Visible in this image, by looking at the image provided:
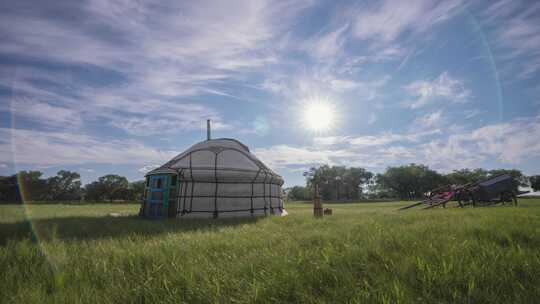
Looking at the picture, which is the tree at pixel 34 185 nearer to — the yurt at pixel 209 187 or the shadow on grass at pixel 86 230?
the yurt at pixel 209 187

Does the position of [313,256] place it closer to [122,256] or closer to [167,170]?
[122,256]

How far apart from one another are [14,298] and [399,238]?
12.1 ft

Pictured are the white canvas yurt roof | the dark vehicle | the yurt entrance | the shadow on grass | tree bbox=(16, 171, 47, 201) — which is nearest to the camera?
the shadow on grass

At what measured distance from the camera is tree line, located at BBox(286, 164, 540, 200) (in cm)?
6100

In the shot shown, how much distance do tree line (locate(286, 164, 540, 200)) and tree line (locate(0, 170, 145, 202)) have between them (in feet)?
151

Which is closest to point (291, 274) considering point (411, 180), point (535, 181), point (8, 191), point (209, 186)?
point (209, 186)

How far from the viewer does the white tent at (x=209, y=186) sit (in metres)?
9.59

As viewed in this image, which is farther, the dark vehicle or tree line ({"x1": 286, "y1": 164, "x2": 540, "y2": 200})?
tree line ({"x1": 286, "y1": 164, "x2": 540, "y2": 200})

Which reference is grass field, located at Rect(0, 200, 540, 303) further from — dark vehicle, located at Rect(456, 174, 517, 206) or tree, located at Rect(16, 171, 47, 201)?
tree, located at Rect(16, 171, 47, 201)

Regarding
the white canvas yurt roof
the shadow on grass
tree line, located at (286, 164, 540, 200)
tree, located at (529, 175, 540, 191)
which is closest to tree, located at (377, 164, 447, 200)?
tree line, located at (286, 164, 540, 200)

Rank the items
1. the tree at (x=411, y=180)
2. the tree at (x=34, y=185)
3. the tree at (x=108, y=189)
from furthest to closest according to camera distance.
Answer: the tree at (x=411, y=180) < the tree at (x=34, y=185) < the tree at (x=108, y=189)

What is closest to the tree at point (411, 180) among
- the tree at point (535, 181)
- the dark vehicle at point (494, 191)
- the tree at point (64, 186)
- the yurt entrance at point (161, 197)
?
the tree at point (535, 181)

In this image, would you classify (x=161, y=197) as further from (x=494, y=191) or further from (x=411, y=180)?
(x=411, y=180)

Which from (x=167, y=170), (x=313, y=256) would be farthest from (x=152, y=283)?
(x=167, y=170)
